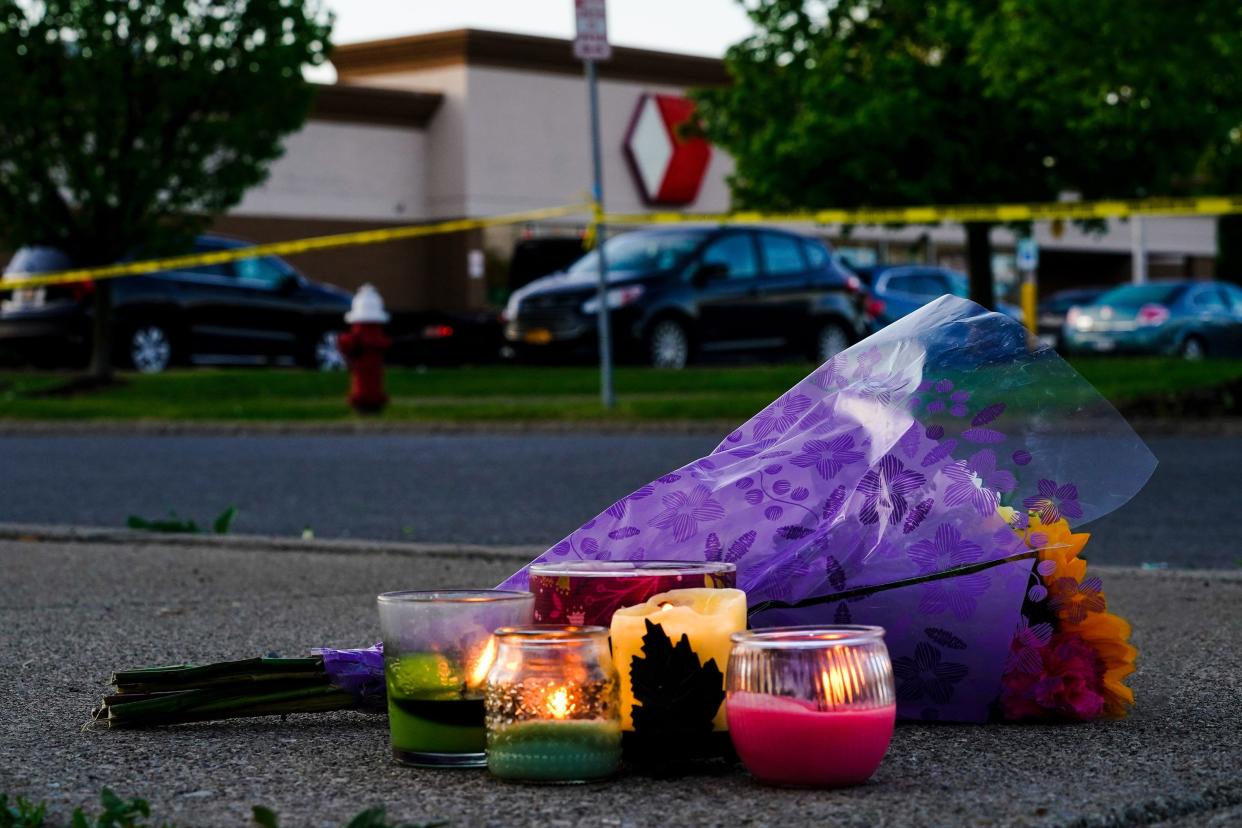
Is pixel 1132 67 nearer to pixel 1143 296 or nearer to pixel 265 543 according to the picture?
pixel 265 543

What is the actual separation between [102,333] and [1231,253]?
29.1m

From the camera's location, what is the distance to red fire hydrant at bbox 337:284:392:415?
1484 centimetres

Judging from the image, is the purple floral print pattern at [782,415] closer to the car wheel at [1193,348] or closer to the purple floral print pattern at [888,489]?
the purple floral print pattern at [888,489]

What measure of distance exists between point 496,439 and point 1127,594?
7.99m

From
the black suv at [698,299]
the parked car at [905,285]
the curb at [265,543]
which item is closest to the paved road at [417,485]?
the curb at [265,543]

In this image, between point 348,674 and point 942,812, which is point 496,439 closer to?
point 348,674

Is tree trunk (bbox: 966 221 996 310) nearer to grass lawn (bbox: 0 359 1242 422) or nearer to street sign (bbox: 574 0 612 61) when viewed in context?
grass lawn (bbox: 0 359 1242 422)

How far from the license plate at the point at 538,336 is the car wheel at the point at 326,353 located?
3.25 metres

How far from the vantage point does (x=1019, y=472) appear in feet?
12.0

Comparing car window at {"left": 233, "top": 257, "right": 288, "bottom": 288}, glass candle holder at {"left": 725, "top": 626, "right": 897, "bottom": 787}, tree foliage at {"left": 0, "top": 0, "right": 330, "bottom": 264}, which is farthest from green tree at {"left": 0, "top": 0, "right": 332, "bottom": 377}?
glass candle holder at {"left": 725, "top": 626, "right": 897, "bottom": 787}

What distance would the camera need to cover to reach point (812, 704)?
9.64ft

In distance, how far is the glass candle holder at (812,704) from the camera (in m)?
2.95

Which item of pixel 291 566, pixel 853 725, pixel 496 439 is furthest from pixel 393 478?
pixel 853 725

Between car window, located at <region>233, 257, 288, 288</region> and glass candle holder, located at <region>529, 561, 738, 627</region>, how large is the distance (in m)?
18.9
